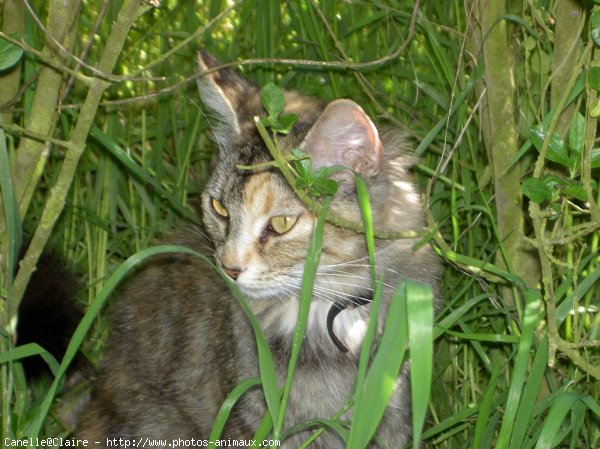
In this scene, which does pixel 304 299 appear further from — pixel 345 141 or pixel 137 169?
pixel 137 169

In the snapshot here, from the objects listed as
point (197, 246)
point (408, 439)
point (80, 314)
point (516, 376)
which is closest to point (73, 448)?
point (80, 314)

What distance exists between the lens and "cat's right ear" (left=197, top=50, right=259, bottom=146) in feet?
8.22

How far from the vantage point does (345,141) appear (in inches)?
88.4

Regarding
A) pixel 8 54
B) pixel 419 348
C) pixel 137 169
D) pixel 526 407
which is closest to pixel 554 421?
pixel 526 407

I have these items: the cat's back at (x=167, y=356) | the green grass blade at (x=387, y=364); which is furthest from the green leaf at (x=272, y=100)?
the cat's back at (x=167, y=356)

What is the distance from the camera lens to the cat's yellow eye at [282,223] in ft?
7.66

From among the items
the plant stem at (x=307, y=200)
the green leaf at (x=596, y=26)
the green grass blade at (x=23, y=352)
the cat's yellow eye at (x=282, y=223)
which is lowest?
the green grass blade at (x=23, y=352)

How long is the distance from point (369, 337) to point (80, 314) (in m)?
1.26

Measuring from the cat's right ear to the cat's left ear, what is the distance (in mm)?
310

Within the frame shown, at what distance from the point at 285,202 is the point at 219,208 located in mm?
277

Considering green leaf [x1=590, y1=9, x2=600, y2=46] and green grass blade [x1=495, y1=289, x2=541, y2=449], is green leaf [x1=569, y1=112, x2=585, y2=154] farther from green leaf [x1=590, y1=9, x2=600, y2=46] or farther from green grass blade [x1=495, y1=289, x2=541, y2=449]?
green grass blade [x1=495, y1=289, x2=541, y2=449]

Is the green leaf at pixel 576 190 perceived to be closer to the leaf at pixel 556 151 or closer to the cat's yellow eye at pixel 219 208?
the leaf at pixel 556 151

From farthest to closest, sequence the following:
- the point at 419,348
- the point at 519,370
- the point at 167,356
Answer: the point at 167,356 < the point at 519,370 < the point at 419,348

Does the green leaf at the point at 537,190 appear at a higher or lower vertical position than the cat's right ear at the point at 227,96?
lower
